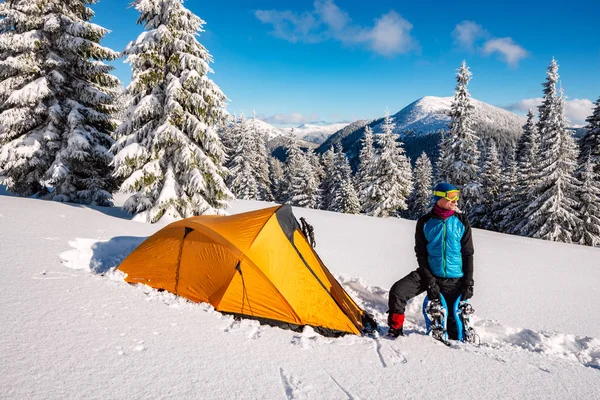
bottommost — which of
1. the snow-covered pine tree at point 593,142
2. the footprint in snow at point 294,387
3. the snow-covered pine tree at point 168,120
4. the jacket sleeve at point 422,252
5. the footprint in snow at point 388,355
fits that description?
the footprint in snow at point 294,387

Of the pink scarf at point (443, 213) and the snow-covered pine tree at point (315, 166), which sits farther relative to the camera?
the snow-covered pine tree at point (315, 166)

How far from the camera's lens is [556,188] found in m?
23.1

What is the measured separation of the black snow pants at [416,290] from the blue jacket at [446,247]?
0.11 m

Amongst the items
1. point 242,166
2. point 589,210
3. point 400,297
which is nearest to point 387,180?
point 589,210

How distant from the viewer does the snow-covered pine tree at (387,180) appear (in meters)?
29.8

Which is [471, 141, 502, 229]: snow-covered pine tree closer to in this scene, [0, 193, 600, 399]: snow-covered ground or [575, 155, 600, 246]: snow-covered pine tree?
[575, 155, 600, 246]: snow-covered pine tree

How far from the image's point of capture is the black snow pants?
473 centimetres

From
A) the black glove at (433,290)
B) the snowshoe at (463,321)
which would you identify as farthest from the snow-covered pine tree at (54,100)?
the snowshoe at (463,321)

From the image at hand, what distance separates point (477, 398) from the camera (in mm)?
3301

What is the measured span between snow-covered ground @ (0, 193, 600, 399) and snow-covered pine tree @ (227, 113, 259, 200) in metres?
31.2

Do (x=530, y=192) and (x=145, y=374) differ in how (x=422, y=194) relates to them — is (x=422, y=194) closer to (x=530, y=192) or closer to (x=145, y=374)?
(x=530, y=192)

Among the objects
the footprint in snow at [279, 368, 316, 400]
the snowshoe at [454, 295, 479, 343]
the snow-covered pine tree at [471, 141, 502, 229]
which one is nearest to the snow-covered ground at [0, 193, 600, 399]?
the footprint in snow at [279, 368, 316, 400]

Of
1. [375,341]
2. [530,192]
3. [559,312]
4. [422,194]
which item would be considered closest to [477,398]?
[375,341]

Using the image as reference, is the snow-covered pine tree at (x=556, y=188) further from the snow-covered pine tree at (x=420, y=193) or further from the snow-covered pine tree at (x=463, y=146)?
the snow-covered pine tree at (x=420, y=193)
